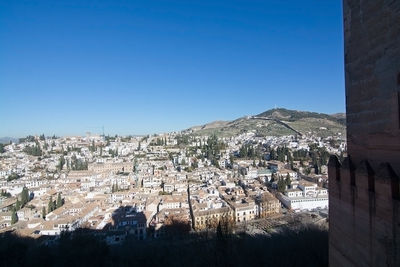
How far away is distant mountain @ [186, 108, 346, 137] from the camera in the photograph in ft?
266

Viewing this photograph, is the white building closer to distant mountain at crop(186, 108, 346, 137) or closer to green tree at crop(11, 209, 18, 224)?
green tree at crop(11, 209, 18, 224)

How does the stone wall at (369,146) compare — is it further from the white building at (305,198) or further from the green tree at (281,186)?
the green tree at (281,186)

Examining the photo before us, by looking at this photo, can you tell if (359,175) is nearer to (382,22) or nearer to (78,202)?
(382,22)

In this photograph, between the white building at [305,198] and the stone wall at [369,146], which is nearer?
the stone wall at [369,146]

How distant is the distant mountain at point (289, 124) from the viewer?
266ft

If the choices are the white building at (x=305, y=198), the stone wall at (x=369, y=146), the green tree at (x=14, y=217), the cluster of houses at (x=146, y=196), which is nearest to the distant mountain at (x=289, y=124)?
the cluster of houses at (x=146, y=196)

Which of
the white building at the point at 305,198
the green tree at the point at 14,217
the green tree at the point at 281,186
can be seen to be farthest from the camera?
the green tree at the point at 281,186

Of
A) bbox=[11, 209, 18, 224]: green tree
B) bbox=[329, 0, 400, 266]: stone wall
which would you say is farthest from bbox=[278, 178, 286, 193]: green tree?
bbox=[329, 0, 400, 266]: stone wall

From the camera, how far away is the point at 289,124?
8988cm

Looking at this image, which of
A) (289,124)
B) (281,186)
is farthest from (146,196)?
(289,124)

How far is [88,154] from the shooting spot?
6116 centimetres

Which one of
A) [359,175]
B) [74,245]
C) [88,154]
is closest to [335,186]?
[359,175]

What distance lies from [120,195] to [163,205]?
7219 mm

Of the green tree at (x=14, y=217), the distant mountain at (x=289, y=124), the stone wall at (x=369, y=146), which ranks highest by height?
the distant mountain at (x=289, y=124)
